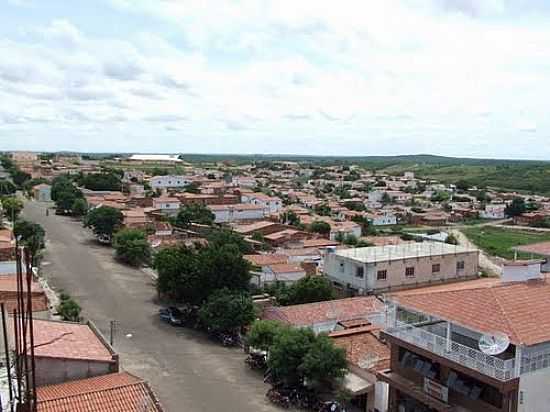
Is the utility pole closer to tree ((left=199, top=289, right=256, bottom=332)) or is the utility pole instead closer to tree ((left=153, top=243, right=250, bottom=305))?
tree ((left=153, top=243, right=250, bottom=305))

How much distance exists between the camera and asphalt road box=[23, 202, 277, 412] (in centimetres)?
1919

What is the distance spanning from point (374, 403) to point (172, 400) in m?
6.50

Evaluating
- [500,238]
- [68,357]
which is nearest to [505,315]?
[68,357]

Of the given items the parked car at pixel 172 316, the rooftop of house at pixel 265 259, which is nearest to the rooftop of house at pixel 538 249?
the rooftop of house at pixel 265 259

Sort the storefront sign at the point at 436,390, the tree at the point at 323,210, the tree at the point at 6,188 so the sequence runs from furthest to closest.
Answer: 1. the tree at the point at 6,188
2. the tree at the point at 323,210
3. the storefront sign at the point at 436,390

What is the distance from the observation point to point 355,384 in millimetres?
18703

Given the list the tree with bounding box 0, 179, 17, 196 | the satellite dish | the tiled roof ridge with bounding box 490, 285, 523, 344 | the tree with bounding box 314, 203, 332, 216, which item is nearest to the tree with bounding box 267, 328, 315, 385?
the tiled roof ridge with bounding box 490, 285, 523, 344

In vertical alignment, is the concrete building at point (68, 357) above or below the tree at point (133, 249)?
above

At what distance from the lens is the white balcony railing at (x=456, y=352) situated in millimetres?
14094

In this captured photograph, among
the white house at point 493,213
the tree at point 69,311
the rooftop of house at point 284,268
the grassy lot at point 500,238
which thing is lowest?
the grassy lot at point 500,238

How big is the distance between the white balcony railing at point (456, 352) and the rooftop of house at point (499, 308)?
0.57 metres

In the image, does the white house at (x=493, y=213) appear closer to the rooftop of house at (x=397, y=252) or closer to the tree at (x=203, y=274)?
the rooftop of house at (x=397, y=252)

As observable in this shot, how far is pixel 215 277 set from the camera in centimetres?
2589

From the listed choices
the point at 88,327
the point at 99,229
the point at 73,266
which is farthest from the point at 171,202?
the point at 88,327
